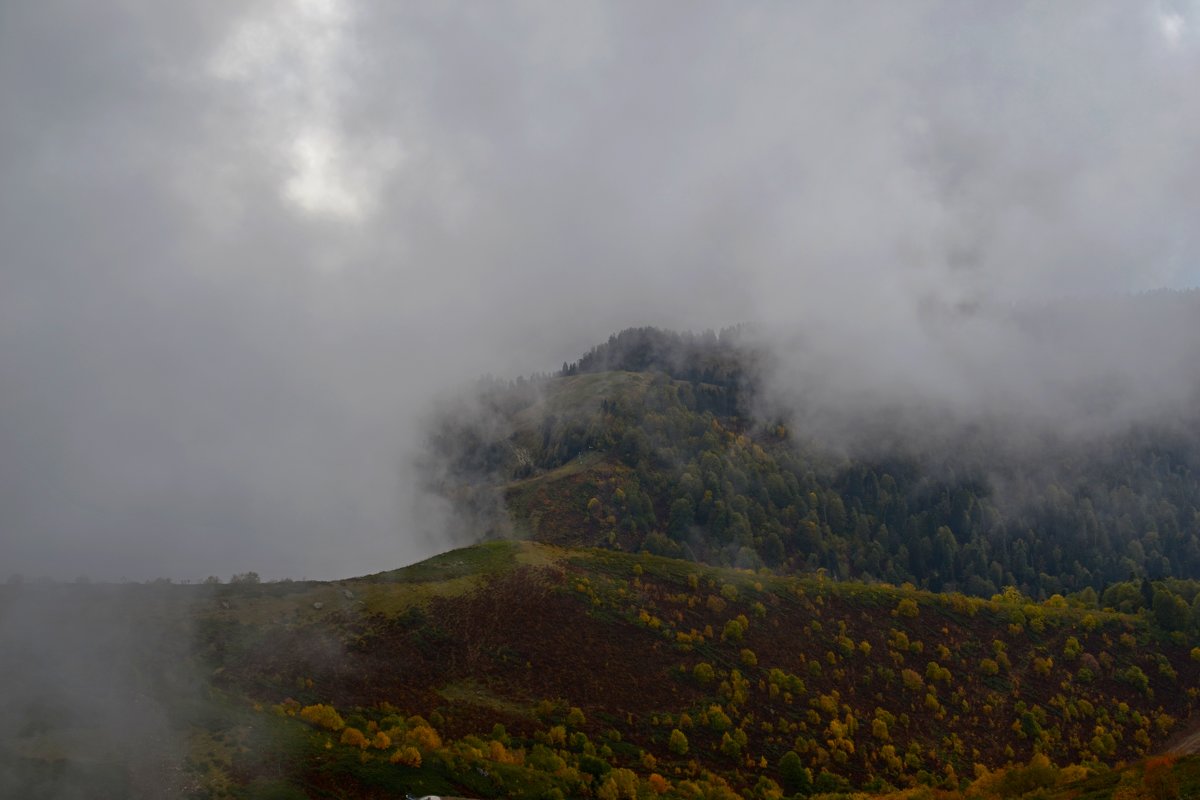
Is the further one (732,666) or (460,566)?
(460,566)

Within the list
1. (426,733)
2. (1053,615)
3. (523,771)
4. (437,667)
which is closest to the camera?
(523,771)

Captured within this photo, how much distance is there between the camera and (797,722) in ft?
379

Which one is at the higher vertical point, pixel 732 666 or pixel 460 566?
pixel 460 566

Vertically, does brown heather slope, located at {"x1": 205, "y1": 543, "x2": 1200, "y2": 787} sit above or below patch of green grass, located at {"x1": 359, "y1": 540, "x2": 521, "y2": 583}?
below

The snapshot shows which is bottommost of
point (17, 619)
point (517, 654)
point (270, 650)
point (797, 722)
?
point (797, 722)

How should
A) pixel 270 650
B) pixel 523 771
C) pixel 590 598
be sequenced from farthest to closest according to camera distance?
pixel 590 598 → pixel 270 650 → pixel 523 771

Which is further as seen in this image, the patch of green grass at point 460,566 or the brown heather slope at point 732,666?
the patch of green grass at point 460,566

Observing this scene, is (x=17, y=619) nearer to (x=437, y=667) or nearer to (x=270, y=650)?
(x=270, y=650)

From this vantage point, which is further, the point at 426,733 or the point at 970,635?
the point at 970,635

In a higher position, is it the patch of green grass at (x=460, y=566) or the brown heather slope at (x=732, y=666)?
the patch of green grass at (x=460, y=566)

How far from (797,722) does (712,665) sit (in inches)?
673

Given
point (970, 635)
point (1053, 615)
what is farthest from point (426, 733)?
point (1053, 615)

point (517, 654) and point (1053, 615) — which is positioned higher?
point (517, 654)

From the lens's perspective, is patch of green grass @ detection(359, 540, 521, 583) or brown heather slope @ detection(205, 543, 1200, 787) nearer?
brown heather slope @ detection(205, 543, 1200, 787)
